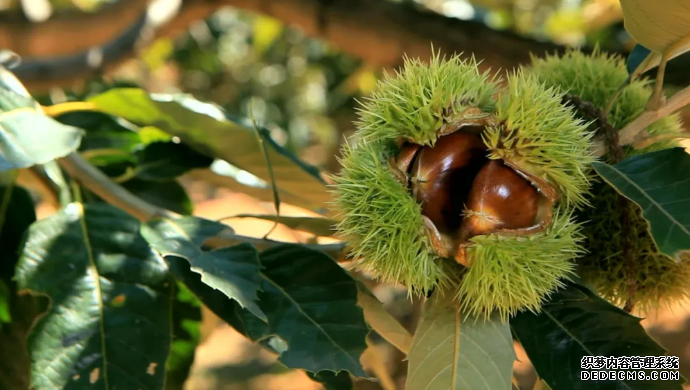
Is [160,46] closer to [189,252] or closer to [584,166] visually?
[189,252]

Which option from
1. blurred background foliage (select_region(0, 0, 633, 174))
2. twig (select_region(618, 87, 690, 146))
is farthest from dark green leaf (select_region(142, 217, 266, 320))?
blurred background foliage (select_region(0, 0, 633, 174))

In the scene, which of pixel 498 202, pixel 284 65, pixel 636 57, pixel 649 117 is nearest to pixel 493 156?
pixel 498 202

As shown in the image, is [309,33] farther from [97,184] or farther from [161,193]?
[97,184]

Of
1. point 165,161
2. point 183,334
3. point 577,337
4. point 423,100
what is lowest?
point 183,334

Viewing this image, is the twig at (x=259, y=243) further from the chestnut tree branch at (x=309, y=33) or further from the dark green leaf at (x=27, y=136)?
the chestnut tree branch at (x=309, y=33)

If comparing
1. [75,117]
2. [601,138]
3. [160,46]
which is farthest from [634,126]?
[160,46]

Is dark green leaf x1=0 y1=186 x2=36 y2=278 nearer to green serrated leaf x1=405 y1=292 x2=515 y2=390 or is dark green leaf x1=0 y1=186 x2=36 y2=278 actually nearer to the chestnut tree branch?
green serrated leaf x1=405 y1=292 x2=515 y2=390
